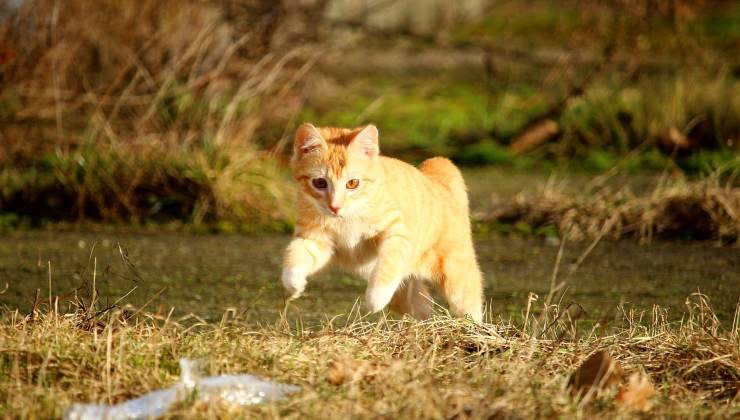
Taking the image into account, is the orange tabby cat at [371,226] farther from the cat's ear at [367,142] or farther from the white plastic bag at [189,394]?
the white plastic bag at [189,394]

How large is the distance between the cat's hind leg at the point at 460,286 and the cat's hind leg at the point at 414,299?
16 cm

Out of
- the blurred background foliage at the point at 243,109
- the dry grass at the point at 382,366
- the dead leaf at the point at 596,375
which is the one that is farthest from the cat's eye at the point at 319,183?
the blurred background foliage at the point at 243,109

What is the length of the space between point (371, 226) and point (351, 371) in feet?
3.85

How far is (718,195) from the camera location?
649cm

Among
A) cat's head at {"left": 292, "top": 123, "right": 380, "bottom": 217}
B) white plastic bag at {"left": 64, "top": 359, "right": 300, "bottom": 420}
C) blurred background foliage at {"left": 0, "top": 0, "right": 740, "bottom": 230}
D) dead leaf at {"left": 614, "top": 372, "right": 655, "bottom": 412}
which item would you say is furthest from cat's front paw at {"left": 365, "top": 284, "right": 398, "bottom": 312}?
blurred background foliage at {"left": 0, "top": 0, "right": 740, "bottom": 230}

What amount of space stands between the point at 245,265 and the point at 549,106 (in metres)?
4.64

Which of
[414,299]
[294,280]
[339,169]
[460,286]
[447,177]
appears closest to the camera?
[294,280]

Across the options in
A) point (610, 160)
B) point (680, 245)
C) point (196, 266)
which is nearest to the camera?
point (196, 266)

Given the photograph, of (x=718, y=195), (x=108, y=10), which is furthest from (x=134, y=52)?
(x=718, y=195)

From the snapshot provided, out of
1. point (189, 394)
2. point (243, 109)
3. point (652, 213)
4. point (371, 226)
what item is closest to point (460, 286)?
point (371, 226)

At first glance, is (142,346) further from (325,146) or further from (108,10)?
(108,10)

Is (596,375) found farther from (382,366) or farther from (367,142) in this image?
(367,142)

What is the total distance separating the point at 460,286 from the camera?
4414 mm

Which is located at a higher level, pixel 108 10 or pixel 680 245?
pixel 108 10
